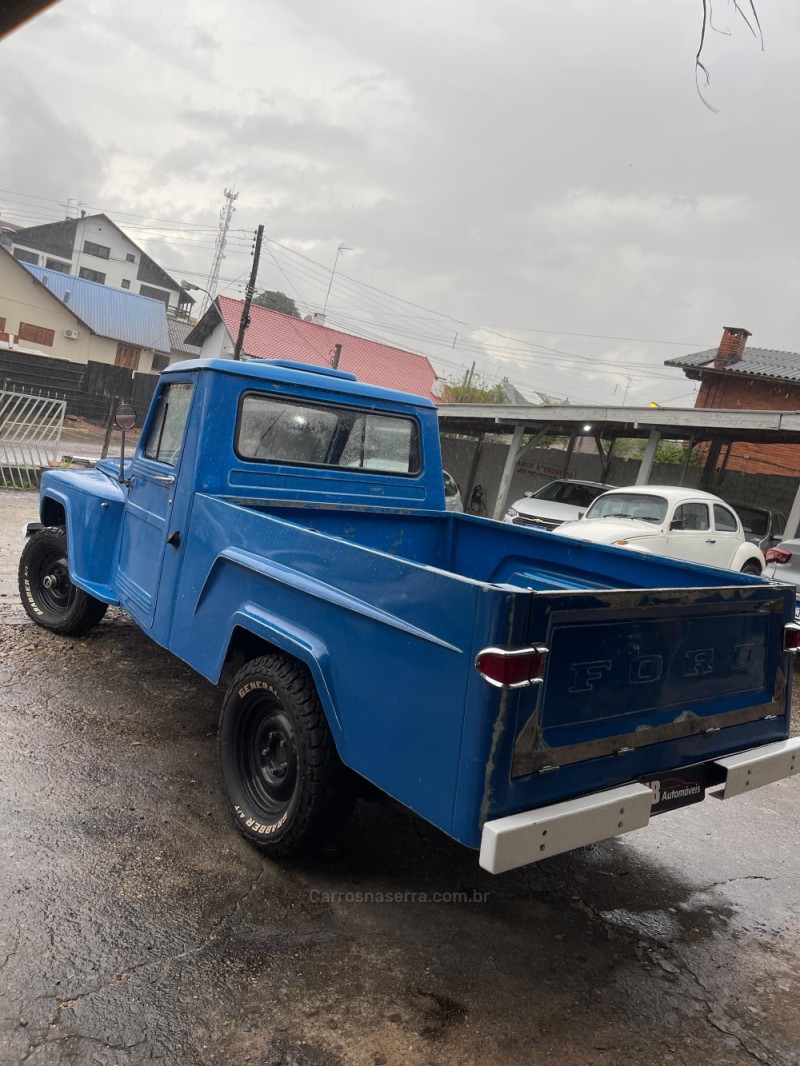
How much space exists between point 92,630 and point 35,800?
2.33 m

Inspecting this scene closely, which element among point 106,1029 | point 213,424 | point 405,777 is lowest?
point 106,1029

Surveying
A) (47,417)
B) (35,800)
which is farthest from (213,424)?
(47,417)

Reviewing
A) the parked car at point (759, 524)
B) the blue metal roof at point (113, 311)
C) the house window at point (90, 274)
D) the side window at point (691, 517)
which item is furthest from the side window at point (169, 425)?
the house window at point (90, 274)

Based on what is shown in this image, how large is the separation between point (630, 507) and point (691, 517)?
83 centimetres

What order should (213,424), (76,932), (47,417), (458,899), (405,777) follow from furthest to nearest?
(47,417) < (213,424) < (458,899) < (76,932) < (405,777)

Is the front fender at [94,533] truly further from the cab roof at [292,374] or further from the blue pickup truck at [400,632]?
the cab roof at [292,374]

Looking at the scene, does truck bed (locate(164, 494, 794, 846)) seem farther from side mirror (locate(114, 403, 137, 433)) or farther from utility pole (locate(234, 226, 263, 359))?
utility pole (locate(234, 226, 263, 359))

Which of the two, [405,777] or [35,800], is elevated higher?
[405,777]

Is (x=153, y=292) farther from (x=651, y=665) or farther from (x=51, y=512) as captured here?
(x=651, y=665)

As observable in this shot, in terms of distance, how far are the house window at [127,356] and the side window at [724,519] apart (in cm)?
3773

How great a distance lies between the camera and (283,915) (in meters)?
2.78

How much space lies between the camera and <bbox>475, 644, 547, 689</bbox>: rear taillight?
2156 mm

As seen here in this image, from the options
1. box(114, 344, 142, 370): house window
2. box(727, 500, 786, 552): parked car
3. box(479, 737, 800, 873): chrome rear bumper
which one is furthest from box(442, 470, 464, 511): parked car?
box(114, 344, 142, 370): house window

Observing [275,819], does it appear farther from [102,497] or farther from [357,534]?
[102,497]
